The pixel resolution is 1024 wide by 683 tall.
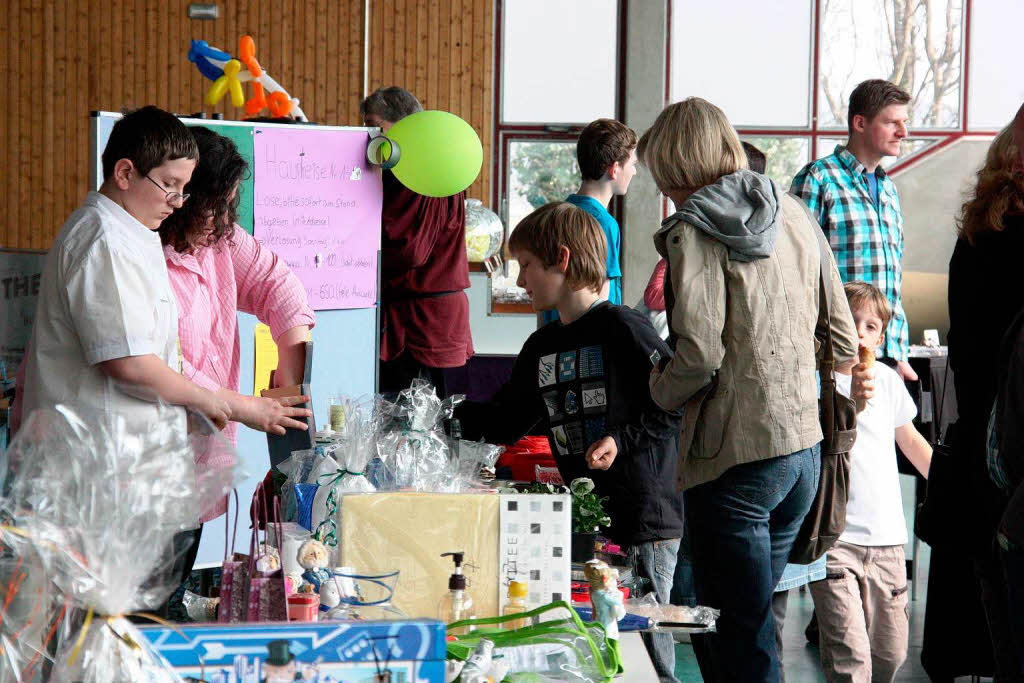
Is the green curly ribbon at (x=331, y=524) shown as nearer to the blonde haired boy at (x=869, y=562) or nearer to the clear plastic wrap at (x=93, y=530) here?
the clear plastic wrap at (x=93, y=530)

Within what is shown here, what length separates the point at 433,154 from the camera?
380 cm

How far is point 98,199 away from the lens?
6.50 ft

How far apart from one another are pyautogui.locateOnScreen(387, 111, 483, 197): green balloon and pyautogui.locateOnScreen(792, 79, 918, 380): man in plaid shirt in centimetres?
133

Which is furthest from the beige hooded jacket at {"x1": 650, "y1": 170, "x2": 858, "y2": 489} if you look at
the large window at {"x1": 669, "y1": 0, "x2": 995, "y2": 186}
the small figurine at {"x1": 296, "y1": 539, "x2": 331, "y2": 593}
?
the large window at {"x1": 669, "y1": 0, "x2": 995, "y2": 186}

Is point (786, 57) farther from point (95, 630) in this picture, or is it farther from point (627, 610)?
point (95, 630)

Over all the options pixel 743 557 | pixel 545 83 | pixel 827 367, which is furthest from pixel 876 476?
pixel 545 83

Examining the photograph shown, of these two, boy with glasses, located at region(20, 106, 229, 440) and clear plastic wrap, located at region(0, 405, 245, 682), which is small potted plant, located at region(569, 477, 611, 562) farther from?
clear plastic wrap, located at region(0, 405, 245, 682)

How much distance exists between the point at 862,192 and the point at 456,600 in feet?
11.0

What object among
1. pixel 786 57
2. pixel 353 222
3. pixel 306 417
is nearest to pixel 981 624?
pixel 306 417

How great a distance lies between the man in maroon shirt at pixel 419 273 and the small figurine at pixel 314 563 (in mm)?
2762

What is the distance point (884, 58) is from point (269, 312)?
719 centimetres

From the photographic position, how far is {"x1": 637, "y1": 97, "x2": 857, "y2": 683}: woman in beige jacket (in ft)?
6.89

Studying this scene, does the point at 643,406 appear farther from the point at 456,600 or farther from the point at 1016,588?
the point at 456,600

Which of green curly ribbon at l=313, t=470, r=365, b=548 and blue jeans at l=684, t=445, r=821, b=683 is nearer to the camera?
green curly ribbon at l=313, t=470, r=365, b=548
